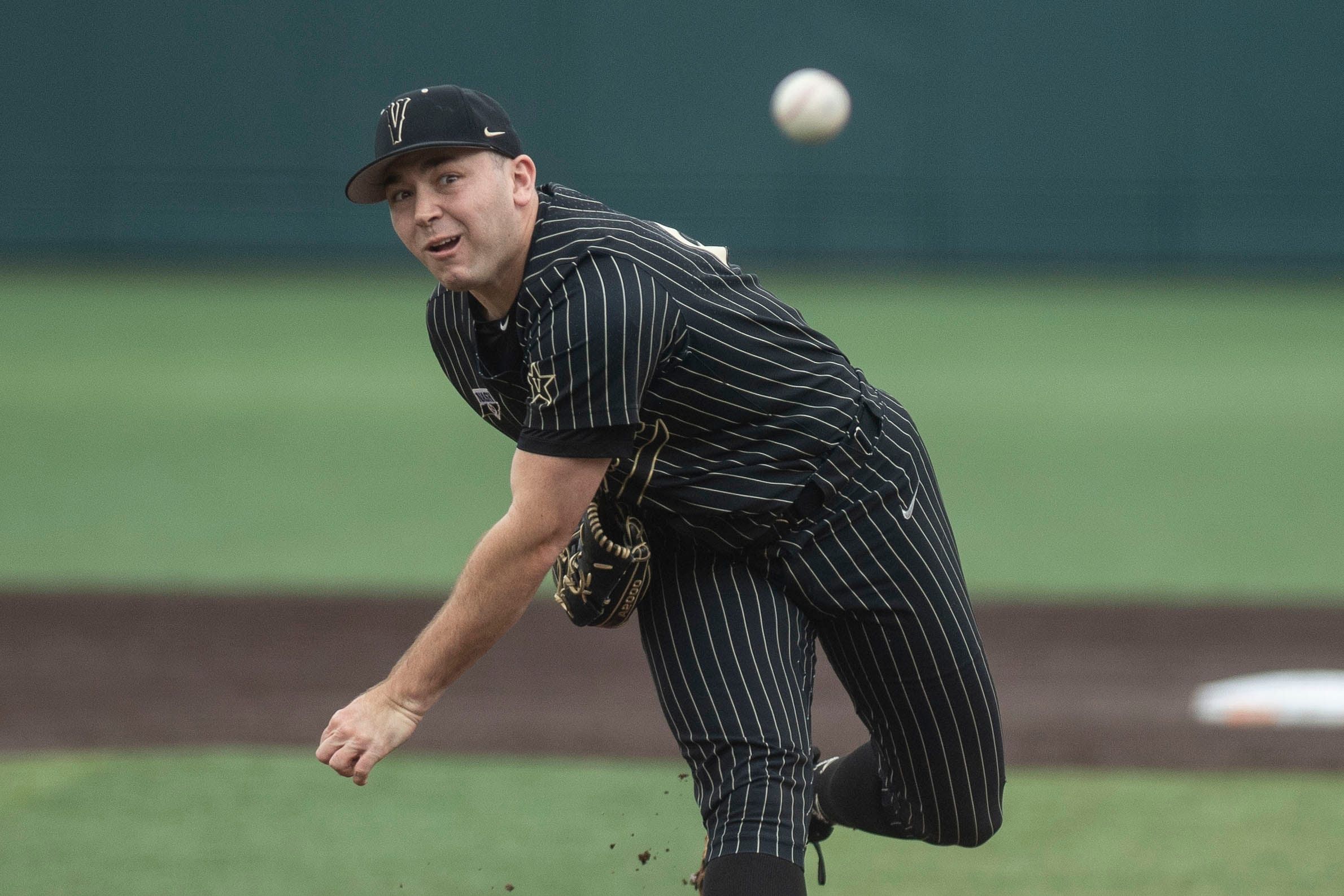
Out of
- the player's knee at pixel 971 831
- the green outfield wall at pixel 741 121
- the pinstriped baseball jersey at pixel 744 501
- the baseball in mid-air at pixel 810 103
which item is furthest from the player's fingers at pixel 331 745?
the green outfield wall at pixel 741 121

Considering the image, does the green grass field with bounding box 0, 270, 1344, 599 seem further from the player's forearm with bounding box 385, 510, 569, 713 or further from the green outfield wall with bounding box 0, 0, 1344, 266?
the player's forearm with bounding box 385, 510, 569, 713

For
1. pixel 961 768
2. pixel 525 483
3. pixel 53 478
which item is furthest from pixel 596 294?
pixel 53 478

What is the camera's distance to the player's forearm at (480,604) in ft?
9.56

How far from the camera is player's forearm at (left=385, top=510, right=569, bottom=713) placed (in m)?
2.91

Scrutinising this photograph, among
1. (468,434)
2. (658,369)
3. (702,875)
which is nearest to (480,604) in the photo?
(658,369)

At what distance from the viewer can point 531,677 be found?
21.5 ft

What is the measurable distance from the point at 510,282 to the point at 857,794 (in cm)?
151

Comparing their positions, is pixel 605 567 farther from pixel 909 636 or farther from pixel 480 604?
pixel 909 636

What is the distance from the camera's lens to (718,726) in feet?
10.5

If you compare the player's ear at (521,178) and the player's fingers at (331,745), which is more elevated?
the player's ear at (521,178)

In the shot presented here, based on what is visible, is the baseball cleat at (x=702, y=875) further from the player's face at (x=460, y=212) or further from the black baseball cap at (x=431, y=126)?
the black baseball cap at (x=431, y=126)

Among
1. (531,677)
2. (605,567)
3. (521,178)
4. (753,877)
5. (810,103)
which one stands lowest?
(531,677)

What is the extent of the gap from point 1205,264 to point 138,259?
13.8 m

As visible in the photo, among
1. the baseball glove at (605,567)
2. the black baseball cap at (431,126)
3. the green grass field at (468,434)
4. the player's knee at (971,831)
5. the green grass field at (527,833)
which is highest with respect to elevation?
the black baseball cap at (431,126)
